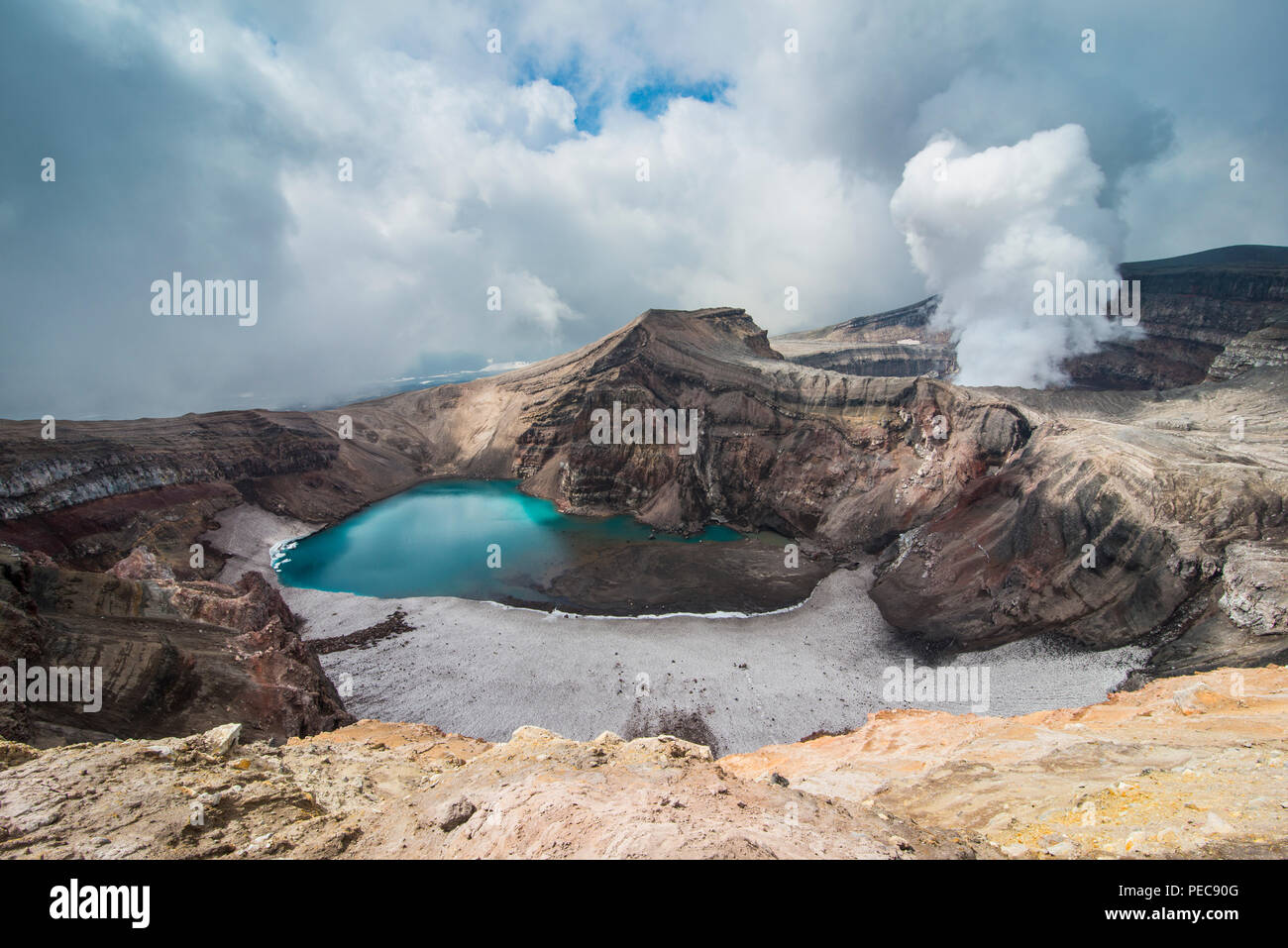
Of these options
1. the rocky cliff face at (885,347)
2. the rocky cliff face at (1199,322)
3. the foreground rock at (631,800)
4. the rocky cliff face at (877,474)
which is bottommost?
the foreground rock at (631,800)

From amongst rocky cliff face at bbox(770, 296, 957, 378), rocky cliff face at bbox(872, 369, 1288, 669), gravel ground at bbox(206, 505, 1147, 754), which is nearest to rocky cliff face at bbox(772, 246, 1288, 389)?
rocky cliff face at bbox(872, 369, 1288, 669)

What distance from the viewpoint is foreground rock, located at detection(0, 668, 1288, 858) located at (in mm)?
4699

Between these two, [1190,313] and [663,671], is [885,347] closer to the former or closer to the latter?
[1190,313]

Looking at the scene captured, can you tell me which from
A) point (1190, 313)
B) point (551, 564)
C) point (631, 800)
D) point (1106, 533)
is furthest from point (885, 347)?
point (631, 800)

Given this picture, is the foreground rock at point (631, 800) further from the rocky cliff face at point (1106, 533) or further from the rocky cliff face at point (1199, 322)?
the rocky cliff face at point (1199, 322)

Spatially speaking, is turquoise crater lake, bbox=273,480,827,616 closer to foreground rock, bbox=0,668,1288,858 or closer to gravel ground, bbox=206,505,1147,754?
gravel ground, bbox=206,505,1147,754

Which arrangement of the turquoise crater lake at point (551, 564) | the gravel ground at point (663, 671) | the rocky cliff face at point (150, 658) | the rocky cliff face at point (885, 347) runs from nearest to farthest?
the rocky cliff face at point (150, 658) < the gravel ground at point (663, 671) < the turquoise crater lake at point (551, 564) < the rocky cliff face at point (885, 347)

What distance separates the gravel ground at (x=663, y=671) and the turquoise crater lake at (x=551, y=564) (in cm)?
261

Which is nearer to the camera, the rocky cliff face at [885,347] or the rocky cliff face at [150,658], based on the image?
the rocky cliff face at [150,658]

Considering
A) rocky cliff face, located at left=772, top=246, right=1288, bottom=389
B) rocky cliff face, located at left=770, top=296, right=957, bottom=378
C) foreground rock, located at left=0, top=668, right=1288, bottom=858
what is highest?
rocky cliff face, located at left=770, top=296, right=957, bottom=378

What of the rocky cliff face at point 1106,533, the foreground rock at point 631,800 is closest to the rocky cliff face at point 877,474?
the rocky cliff face at point 1106,533

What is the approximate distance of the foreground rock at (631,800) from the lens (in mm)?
4699

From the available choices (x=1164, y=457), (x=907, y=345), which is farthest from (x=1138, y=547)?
(x=907, y=345)

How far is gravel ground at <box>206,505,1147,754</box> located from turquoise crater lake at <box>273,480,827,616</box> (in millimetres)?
2610
